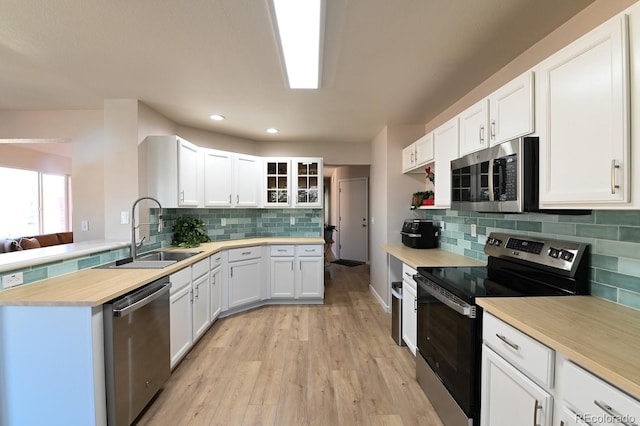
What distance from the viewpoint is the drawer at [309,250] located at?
384 centimetres

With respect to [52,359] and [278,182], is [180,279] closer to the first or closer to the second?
[52,359]

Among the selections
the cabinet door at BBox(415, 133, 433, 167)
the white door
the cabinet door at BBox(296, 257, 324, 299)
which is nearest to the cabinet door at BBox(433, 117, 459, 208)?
the cabinet door at BBox(415, 133, 433, 167)

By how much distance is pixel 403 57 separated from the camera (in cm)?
199

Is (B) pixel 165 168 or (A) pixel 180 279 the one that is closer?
(A) pixel 180 279

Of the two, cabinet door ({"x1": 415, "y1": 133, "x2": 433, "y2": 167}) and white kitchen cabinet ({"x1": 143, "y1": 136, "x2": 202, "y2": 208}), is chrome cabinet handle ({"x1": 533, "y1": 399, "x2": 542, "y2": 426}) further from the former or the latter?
white kitchen cabinet ({"x1": 143, "y1": 136, "x2": 202, "y2": 208})

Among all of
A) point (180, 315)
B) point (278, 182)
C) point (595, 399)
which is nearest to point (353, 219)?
point (278, 182)

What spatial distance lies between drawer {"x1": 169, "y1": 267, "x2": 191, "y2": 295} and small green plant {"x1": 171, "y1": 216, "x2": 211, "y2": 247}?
85cm

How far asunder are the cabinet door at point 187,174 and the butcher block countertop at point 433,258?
2344 millimetres

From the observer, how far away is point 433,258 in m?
2.52

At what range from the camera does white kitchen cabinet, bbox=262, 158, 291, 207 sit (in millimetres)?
4113

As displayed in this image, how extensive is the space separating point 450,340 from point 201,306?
231 cm

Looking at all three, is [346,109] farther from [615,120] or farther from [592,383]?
[592,383]

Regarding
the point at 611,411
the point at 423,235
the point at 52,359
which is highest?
the point at 423,235

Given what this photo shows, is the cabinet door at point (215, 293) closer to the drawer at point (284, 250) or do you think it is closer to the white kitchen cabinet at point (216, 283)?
the white kitchen cabinet at point (216, 283)
